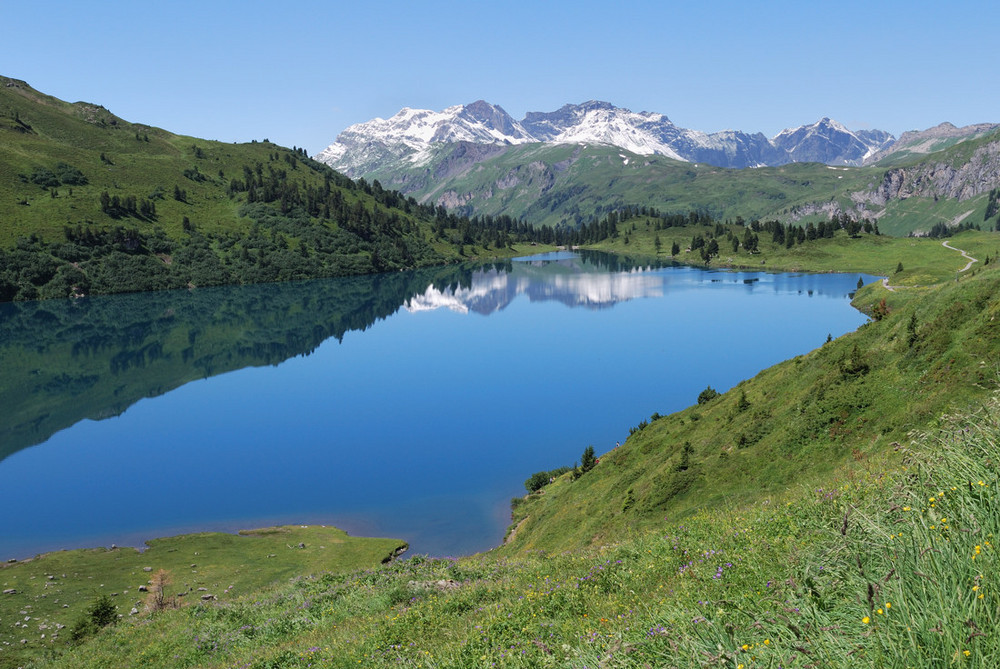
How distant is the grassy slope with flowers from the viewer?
21.0 feet

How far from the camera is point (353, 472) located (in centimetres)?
6228

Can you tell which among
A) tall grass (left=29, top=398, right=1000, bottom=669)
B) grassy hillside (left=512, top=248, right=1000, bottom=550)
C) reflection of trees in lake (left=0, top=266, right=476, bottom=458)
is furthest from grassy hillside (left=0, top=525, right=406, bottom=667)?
reflection of trees in lake (left=0, top=266, right=476, bottom=458)

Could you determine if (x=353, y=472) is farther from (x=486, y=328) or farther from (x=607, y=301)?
(x=607, y=301)

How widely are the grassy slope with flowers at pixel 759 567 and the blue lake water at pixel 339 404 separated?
21797mm

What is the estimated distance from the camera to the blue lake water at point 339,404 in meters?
54.4

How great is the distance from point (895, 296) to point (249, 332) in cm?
15192

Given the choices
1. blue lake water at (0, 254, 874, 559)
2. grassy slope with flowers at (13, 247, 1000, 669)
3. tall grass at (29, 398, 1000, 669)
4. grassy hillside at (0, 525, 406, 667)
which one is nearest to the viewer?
tall grass at (29, 398, 1000, 669)

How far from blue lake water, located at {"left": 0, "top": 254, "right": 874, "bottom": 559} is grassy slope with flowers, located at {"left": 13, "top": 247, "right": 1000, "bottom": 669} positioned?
71.5ft

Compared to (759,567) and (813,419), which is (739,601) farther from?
(813,419)

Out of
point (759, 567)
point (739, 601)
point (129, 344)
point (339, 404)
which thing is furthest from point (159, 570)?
point (129, 344)

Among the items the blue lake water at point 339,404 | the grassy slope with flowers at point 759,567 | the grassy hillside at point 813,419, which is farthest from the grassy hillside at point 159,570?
the grassy hillside at point 813,419

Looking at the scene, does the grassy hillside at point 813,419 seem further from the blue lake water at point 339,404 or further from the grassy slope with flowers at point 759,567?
the blue lake water at point 339,404

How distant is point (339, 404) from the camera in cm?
Result: 8700

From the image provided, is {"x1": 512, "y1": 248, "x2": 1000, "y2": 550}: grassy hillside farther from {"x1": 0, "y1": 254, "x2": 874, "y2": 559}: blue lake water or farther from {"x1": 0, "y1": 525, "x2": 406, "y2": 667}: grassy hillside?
{"x1": 0, "y1": 525, "x2": 406, "y2": 667}: grassy hillside
